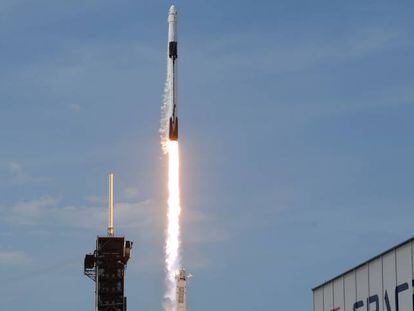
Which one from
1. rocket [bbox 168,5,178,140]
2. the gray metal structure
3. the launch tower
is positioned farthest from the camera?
the launch tower

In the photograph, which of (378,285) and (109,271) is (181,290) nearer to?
(109,271)

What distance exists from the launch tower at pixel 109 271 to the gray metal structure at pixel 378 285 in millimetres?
48126

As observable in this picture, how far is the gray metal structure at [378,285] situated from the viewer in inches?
1969

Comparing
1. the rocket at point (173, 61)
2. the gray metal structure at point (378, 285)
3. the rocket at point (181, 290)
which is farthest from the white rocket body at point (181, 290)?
the gray metal structure at point (378, 285)

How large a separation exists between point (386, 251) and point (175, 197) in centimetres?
3621

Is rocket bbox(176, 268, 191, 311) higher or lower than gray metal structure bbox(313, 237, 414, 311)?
higher

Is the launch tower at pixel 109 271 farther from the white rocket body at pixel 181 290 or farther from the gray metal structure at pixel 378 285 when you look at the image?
the gray metal structure at pixel 378 285

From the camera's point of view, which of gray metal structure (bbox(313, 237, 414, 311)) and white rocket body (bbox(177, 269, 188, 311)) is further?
white rocket body (bbox(177, 269, 188, 311))

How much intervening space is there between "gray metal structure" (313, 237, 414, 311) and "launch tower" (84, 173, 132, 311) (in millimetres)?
48126

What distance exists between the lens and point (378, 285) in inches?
2128

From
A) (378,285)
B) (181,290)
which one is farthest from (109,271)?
(378,285)

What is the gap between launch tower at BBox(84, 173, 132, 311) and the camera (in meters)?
109

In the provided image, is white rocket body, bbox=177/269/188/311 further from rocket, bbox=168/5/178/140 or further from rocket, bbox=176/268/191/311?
rocket, bbox=168/5/178/140

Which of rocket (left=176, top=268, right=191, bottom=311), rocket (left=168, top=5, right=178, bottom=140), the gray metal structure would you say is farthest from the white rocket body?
the gray metal structure
